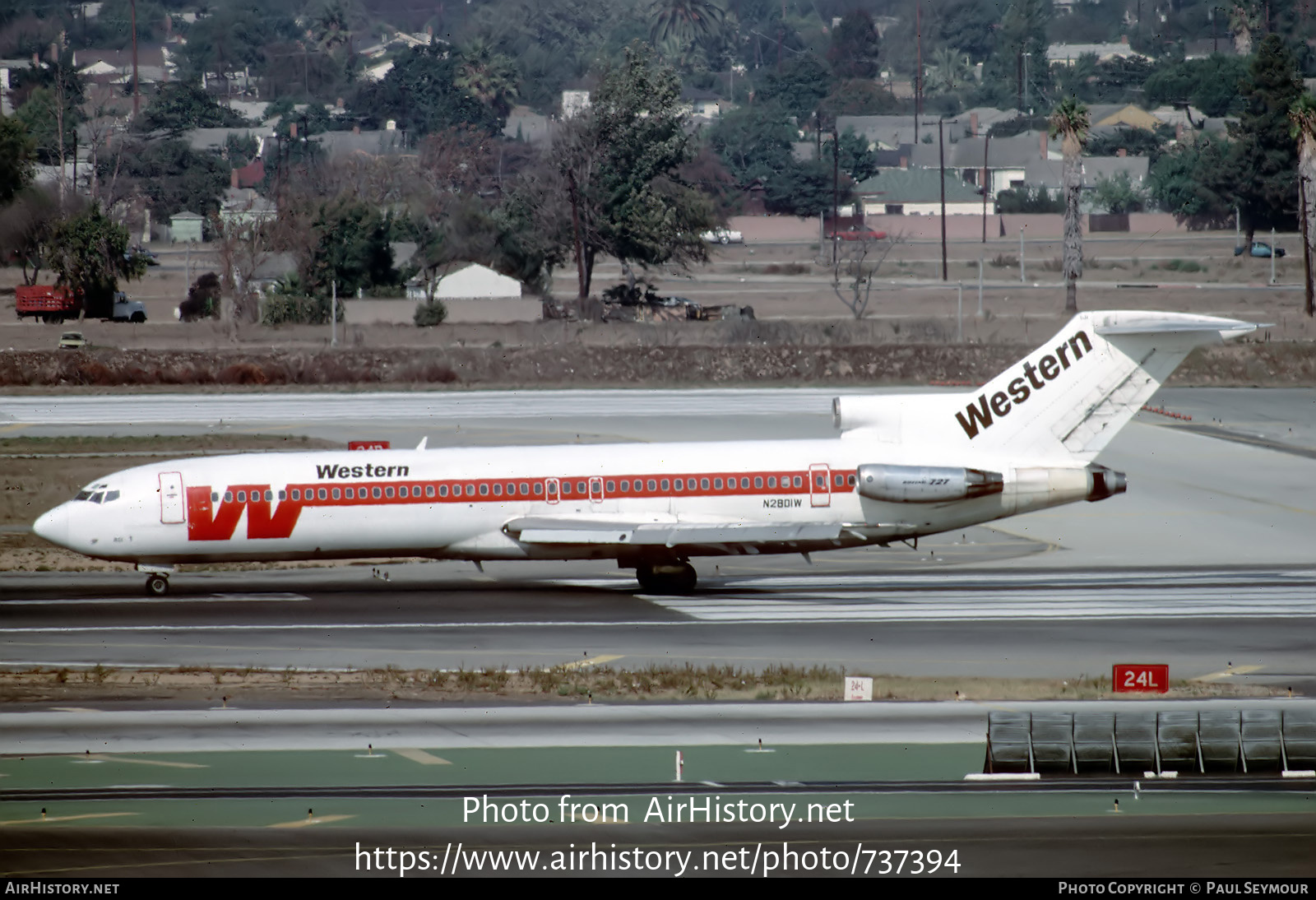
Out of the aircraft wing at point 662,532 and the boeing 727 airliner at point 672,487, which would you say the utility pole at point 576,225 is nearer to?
the boeing 727 airliner at point 672,487

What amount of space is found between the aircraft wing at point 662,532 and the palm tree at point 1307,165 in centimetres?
7129

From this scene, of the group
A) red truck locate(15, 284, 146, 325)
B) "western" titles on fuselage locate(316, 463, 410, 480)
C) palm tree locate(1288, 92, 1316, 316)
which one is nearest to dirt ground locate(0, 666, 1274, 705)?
"western" titles on fuselage locate(316, 463, 410, 480)

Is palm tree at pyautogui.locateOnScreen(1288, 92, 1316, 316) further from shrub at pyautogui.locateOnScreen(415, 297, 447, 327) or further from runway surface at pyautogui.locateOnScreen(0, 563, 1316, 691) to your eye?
runway surface at pyautogui.locateOnScreen(0, 563, 1316, 691)

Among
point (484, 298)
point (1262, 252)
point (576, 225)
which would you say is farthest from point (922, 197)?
point (484, 298)

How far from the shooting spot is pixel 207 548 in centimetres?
3781

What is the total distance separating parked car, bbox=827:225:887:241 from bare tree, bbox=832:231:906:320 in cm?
35

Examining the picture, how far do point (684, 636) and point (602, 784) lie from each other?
11.2 meters

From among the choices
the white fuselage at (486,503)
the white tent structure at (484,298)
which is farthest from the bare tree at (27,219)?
the white fuselage at (486,503)

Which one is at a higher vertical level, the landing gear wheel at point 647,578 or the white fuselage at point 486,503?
the white fuselage at point 486,503

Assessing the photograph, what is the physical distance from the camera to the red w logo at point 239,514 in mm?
37531

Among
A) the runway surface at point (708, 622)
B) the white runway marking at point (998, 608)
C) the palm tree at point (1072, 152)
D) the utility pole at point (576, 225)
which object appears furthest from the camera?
the utility pole at point (576, 225)

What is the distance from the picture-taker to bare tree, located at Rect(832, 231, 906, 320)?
381ft

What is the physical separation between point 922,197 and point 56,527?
168m
